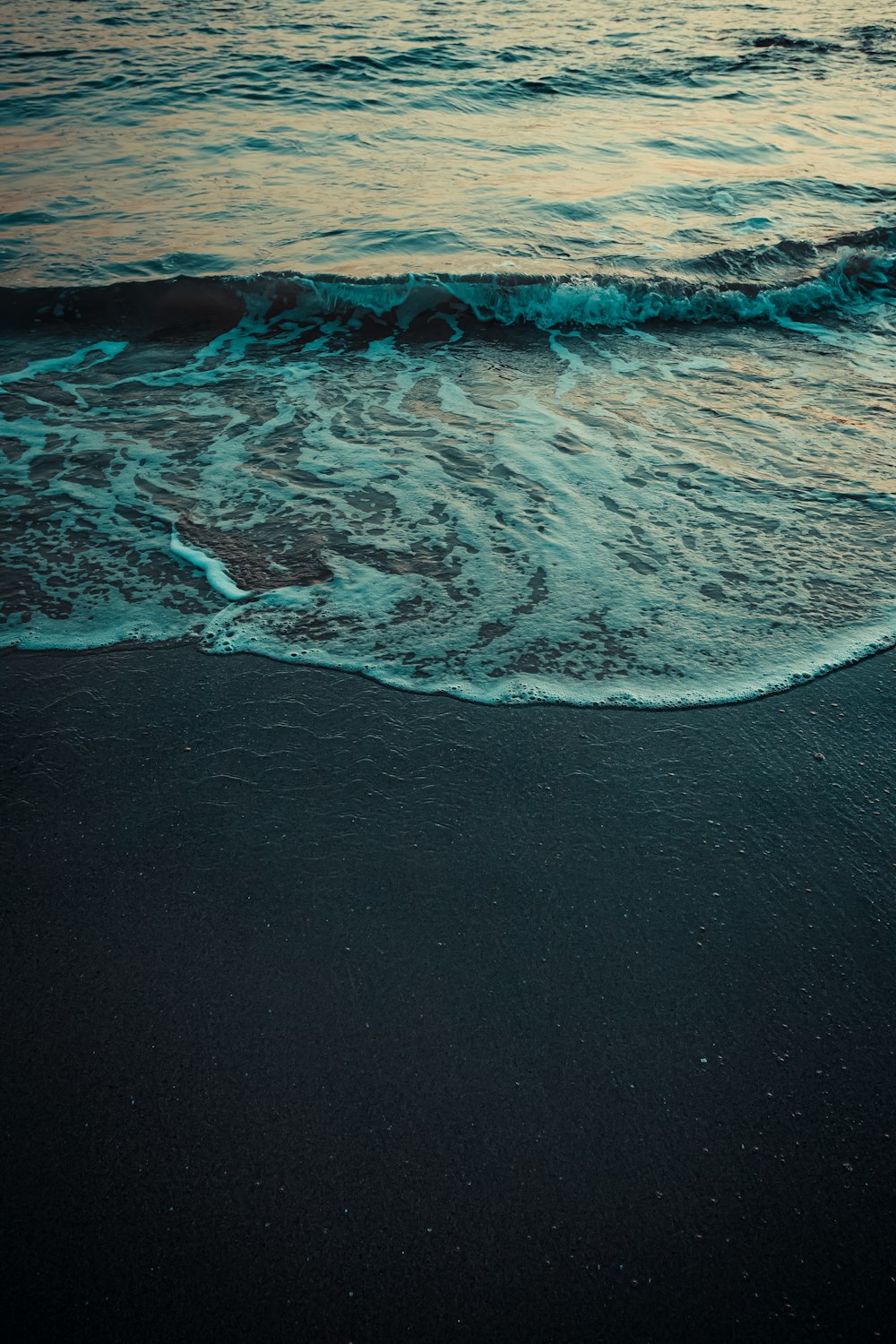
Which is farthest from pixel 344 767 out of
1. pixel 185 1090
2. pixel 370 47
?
pixel 370 47

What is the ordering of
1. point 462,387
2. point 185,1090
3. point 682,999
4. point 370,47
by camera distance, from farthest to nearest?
point 370,47, point 462,387, point 682,999, point 185,1090

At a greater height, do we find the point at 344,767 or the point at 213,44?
the point at 213,44

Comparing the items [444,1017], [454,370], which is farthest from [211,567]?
[454,370]

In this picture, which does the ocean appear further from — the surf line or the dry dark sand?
the dry dark sand

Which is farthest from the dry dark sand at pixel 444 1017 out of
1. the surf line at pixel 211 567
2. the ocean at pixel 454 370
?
the surf line at pixel 211 567

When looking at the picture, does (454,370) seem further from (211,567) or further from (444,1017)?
(444,1017)

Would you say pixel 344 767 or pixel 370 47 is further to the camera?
pixel 370 47

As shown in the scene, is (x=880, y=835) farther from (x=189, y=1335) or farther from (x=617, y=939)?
(x=189, y=1335)
